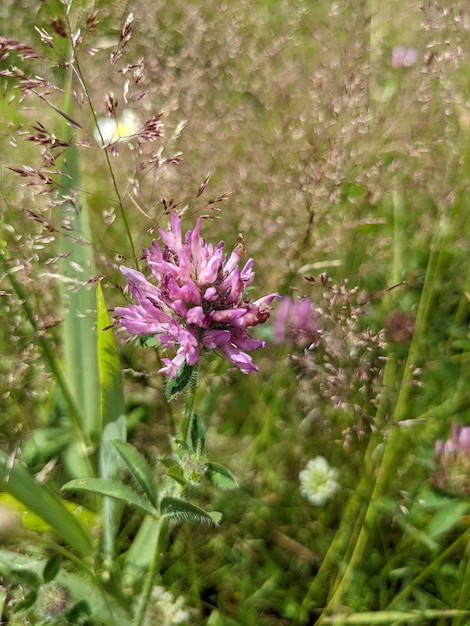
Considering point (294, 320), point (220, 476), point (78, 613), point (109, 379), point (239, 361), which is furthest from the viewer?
point (294, 320)

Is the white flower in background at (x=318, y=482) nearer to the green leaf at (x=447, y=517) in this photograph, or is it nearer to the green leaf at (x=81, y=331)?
the green leaf at (x=447, y=517)

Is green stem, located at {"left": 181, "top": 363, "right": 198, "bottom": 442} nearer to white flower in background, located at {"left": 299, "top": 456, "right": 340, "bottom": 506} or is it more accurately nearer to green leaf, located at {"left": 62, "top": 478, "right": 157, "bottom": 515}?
green leaf, located at {"left": 62, "top": 478, "right": 157, "bottom": 515}

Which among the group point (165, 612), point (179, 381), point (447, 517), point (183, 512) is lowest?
point (165, 612)

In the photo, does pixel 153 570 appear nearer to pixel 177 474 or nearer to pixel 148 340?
pixel 177 474

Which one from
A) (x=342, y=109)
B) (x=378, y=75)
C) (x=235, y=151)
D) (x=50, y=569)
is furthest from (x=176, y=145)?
(x=50, y=569)

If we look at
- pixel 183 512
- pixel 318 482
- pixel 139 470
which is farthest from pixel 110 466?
pixel 318 482

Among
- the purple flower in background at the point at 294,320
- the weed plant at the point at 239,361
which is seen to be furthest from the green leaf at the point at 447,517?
the purple flower in background at the point at 294,320
